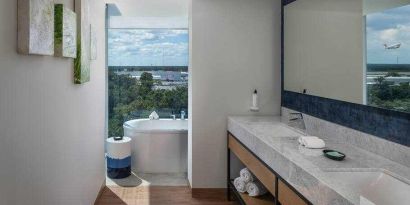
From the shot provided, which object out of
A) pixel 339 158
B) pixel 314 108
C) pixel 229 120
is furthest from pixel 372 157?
pixel 229 120

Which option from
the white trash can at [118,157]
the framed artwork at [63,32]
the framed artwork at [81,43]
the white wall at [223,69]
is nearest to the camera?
the framed artwork at [63,32]

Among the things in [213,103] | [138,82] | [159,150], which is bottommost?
[159,150]

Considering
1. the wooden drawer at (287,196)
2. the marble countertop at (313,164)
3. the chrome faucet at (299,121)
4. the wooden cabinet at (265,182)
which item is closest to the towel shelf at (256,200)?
the wooden cabinet at (265,182)

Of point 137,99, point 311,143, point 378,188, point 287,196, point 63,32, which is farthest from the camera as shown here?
point 137,99

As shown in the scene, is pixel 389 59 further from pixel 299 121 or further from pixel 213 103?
pixel 213 103

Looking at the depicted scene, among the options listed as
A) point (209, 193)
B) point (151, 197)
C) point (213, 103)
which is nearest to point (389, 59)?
point (213, 103)

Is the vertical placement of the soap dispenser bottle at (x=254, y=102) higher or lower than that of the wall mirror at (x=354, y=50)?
lower

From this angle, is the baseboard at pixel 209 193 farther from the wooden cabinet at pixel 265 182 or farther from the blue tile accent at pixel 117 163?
the blue tile accent at pixel 117 163

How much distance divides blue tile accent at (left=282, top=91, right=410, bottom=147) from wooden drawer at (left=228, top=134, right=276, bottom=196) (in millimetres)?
631

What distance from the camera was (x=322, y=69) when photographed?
2789mm

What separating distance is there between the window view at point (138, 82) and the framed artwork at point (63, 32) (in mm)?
2949

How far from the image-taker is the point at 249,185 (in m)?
3.24

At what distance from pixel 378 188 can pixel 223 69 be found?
2459mm

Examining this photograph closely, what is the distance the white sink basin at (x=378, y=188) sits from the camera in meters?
1.37
